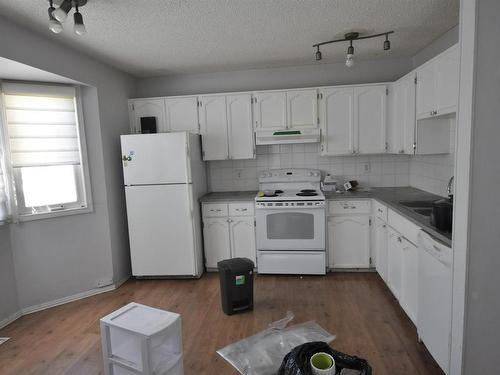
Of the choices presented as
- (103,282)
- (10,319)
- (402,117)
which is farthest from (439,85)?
(10,319)

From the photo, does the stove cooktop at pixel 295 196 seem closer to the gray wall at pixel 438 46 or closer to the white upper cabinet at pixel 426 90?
the white upper cabinet at pixel 426 90

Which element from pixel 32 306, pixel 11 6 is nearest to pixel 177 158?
pixel 11 6

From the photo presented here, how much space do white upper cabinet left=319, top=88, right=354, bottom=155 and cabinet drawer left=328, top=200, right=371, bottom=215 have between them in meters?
0.61

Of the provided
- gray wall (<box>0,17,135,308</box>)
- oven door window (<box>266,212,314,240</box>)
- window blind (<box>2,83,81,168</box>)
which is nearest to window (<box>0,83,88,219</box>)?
window blind (<box>2,83,81,168</box>)

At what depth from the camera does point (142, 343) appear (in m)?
1.63

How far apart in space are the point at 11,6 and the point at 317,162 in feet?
10.6

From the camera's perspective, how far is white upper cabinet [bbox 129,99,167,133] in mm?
3820

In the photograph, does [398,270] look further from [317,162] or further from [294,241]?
[317,162]

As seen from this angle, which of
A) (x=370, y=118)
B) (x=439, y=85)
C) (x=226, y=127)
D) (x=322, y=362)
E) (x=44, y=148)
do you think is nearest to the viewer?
(x=322, y=362)

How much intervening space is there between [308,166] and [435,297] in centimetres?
235

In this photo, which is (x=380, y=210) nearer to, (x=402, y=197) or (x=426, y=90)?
(x=402, y=197)

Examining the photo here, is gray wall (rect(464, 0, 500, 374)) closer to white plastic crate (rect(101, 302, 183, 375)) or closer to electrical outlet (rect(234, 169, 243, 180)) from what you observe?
white plastic crate (rect(101, 302, 183, 375))

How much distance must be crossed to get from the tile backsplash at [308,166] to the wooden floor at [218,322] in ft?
3.98

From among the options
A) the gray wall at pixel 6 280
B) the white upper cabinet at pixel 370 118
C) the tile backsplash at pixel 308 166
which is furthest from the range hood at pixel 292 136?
the gray wall at pixel 6 280
